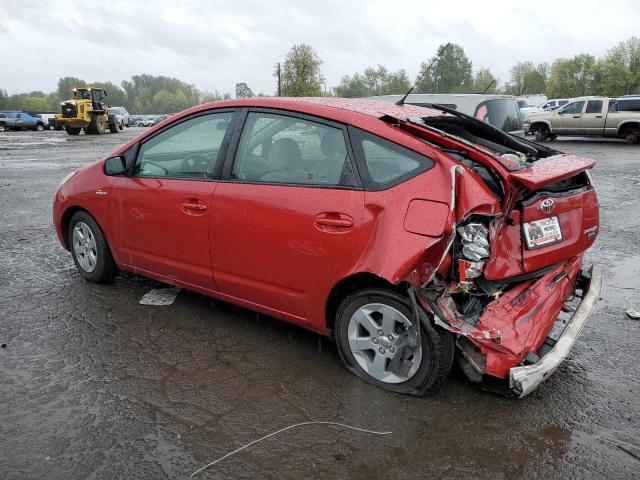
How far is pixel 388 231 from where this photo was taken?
290cm

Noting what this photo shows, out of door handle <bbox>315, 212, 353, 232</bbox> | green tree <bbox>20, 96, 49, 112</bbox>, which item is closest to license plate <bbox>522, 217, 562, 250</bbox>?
door handle <bbox>315, 212, 353, 232</bbox>

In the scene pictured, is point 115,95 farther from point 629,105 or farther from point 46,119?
point 629,105

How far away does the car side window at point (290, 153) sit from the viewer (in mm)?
3221

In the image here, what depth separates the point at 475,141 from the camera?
371 cm

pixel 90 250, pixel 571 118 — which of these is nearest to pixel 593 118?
pixel 571 118

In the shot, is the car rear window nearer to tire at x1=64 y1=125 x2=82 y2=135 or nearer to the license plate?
the license plate

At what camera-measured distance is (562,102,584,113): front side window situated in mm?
21812

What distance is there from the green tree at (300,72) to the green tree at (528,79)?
3957cm

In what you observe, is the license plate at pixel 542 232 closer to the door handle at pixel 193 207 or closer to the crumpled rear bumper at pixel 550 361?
the crumpled rear bumper at pixel 550 361

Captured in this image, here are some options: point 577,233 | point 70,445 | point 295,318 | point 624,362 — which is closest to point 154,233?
point 295,318

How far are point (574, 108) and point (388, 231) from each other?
22.1 m

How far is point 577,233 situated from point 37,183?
37.0ft

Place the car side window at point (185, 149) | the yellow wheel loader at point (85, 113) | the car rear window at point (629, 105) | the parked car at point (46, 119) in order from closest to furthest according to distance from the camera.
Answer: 1. the car side window at point (185, 149)
2. the car rear window at point (629, 105)
3. the yellow wheel loader at point (85, 113)
4. the parked car at point (46, 119)

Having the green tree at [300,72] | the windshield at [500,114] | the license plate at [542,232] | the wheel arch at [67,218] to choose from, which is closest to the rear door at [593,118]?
the windshield at [500,114]
